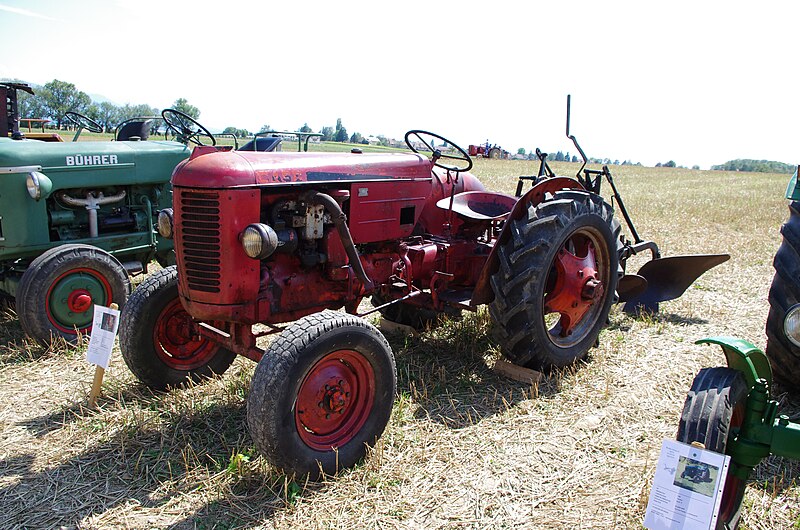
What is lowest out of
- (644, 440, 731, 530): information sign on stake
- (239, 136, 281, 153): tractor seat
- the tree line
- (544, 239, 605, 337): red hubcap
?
(644, 440, 731, 530): information sign on stake

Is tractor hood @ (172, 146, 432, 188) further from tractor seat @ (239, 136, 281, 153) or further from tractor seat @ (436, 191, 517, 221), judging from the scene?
tractor seat @ (239, 136, 281, 153)

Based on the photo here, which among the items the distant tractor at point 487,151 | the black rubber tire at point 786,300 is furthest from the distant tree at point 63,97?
the black rubber tire at point 786,300

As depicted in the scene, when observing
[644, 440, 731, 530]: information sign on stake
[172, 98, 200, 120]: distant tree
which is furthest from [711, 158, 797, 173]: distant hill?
[644, 440, 731, 530]: information sign on stake

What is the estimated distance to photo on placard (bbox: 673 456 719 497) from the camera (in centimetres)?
204

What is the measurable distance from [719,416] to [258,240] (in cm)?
211

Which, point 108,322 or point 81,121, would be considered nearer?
point 108,322

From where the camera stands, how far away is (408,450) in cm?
328

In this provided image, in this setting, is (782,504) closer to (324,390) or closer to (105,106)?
(324,390)

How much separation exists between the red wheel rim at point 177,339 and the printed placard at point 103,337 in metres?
0.23

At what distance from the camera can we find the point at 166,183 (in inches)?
233

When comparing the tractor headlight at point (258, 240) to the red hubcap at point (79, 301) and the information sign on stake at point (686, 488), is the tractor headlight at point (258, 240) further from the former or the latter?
the red hubcap at point (79, 301)

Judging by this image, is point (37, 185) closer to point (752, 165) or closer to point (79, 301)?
point (79, 301)

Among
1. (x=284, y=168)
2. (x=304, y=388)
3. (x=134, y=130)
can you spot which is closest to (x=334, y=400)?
(x=304, y=388)

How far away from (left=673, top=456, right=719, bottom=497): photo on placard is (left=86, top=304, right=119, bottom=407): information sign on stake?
3.01 meters
